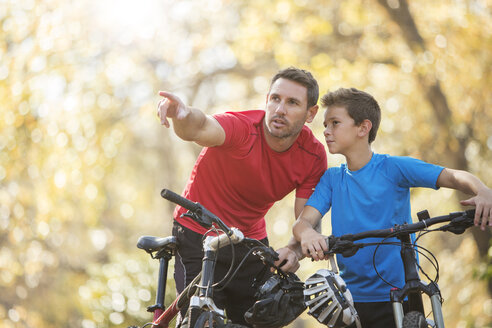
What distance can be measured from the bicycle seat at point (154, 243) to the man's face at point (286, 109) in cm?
91

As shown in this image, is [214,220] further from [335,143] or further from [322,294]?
[335,143]

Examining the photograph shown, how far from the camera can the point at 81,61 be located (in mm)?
10625

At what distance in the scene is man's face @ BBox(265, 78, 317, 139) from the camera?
3.94 metres

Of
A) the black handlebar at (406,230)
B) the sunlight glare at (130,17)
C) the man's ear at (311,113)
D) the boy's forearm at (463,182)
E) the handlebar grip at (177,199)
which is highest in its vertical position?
the sunlight glare at (130,17)

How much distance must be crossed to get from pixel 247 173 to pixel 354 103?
79 cm

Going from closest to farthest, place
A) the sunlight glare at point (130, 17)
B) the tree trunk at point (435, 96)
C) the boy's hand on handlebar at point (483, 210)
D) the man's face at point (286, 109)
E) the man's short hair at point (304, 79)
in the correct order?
the boy's hand on handlebar at point (483, 210), the man's face at point (286, 109), the man's short hair at point (304, 79), the tree trunk at point (435, 96), the sunlight glare at point (130, 17)

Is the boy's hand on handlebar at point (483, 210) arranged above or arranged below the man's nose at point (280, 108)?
below

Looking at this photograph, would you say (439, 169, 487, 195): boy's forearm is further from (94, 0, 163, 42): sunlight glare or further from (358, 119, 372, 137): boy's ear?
(94, 0, 163, 42): sunlight glare

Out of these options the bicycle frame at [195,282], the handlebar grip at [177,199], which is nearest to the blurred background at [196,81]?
the bicycle frame at [195,282]

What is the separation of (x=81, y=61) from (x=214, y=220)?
331 inches

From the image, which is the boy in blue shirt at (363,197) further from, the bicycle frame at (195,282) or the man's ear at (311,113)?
the bicycle frame at (195,282)

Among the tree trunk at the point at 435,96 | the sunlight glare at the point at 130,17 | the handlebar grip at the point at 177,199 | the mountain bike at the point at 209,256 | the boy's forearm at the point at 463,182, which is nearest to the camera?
the handlebar grip at the point at 177,199

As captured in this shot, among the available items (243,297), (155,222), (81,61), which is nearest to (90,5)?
(81,61)

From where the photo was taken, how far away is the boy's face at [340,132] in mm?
3771
